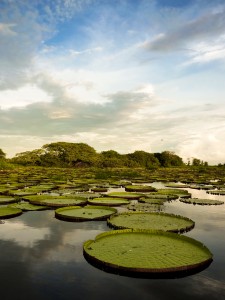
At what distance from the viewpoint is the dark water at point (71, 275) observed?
3.20 metres

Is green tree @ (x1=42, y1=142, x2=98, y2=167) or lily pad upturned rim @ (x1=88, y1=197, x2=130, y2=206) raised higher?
green tree @ (x1=42, y1=142, x2=98, y2=167)

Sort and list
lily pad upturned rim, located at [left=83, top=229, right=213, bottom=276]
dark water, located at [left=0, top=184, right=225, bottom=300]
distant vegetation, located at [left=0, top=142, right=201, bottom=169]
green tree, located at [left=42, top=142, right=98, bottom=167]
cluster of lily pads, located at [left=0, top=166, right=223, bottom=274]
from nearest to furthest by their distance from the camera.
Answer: dark water, located at [left=0, top=184, right=225, bottom=300]
lily pad upturned rim, located at [left=83, top=229, right=213, bottom=276]
cluster of lily pads, located at [left=0, top=166, right=223, bottom=274]
distant vegetation, located at [left=0, top=142, right=201, bottom=169]
green tree, located at [left=42, top=142, right=98, bottom=167]

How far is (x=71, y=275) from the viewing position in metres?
3.64

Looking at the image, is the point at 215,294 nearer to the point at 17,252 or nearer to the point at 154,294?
the point at 154,294

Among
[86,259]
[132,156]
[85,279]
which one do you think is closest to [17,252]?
[86,259]

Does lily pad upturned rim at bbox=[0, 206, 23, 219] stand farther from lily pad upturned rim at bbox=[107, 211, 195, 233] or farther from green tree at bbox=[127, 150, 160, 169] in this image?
green tree at bbox=[127, 150, 160, 169]

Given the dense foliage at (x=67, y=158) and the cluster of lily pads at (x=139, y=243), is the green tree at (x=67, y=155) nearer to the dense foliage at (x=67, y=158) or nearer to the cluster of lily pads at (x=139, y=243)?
the dense foliage at (x=67, y=158)

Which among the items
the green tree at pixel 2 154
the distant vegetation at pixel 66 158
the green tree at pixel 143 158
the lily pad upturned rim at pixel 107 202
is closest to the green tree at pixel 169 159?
the green tree at pixel 143 158

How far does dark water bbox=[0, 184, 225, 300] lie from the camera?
3203 millimetres

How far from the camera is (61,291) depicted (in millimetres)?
3252

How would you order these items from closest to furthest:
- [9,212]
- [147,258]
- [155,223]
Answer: [147,258]
[155,223]
[9,212]

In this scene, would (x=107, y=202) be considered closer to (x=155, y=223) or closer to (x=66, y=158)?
(x=155, y=223)

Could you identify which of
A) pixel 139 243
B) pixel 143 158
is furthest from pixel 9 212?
pixel 143 158

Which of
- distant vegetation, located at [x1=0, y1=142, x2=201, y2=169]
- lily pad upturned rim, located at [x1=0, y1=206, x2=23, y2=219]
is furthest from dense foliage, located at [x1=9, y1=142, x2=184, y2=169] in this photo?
lily pad upturned rim, located at [x1=0, y1=206, x2=23, y2=219]
